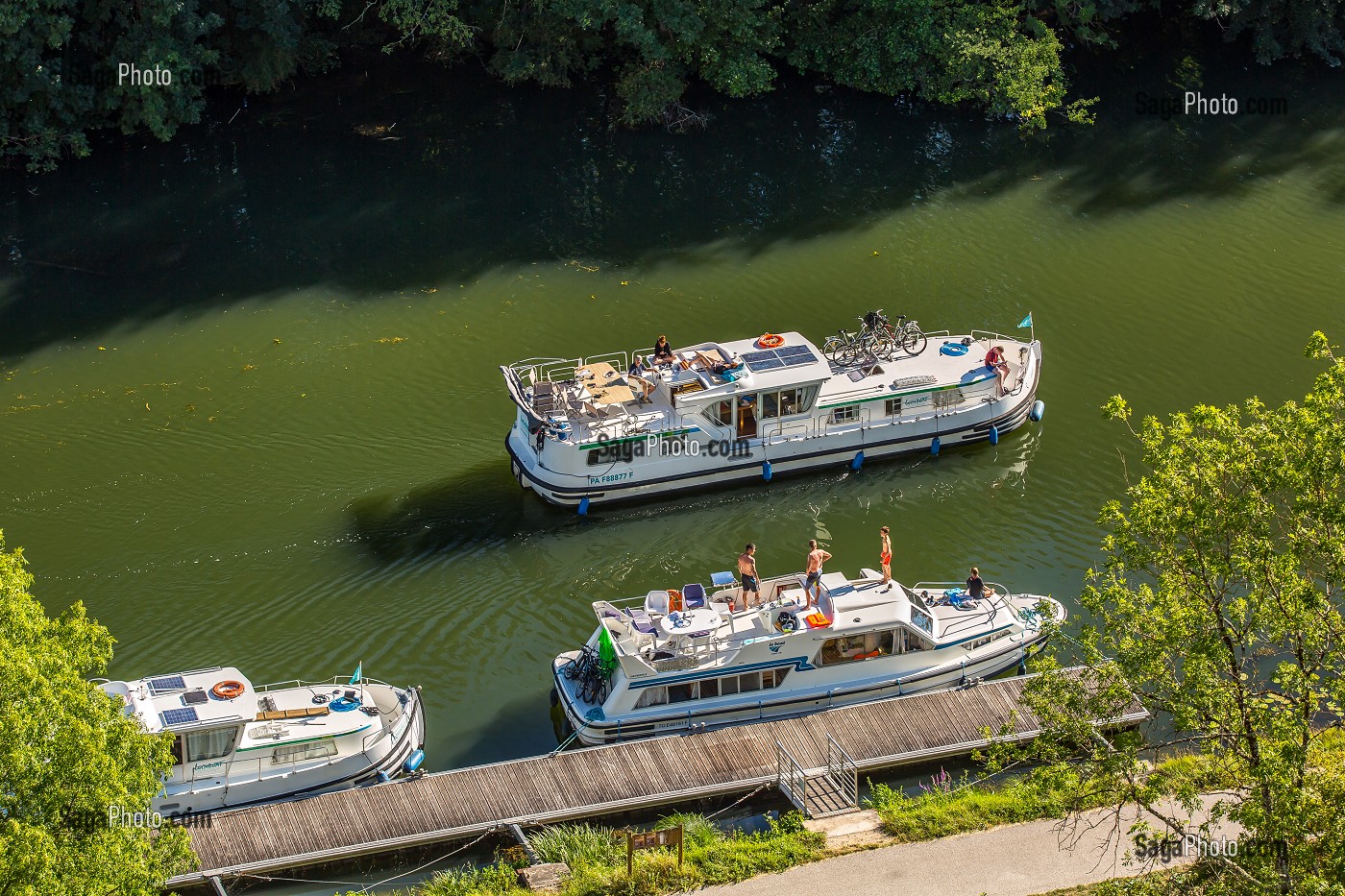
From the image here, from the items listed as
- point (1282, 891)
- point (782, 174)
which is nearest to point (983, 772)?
point (1282, 891)

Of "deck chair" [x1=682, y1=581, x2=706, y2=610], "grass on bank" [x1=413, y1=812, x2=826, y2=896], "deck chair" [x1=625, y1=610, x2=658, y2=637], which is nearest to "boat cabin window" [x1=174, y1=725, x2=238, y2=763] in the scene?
"grass on bank" [x1=413, y1=812, x2=826, y2=896]

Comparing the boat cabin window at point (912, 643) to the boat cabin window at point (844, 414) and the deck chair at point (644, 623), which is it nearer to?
the deck chair at point (644, 623)

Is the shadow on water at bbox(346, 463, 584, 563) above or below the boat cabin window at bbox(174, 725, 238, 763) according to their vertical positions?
above

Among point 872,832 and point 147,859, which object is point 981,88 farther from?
point 147,859

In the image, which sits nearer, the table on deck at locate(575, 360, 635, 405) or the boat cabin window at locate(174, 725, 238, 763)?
the boat cabin window at locate(174, 725, 238, 763)

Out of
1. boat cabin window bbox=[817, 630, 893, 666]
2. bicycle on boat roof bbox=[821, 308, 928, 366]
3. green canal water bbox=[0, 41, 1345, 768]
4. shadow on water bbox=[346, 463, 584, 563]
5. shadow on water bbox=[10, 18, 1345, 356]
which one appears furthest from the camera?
shadow on water bbox=[10, 18, 1345, 356]

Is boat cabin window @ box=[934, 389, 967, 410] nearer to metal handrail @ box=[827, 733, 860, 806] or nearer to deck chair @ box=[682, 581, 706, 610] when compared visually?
deck chair @ box=[682, 581, 706, 610]

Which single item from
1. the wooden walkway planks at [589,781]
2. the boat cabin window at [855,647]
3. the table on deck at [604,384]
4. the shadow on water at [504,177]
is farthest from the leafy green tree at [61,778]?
the shadow on water at [504,177]
